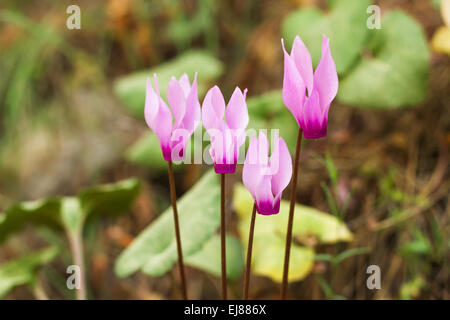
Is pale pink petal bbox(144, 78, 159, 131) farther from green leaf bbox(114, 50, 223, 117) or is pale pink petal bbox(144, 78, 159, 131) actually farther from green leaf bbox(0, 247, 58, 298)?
green leaf bbox(114, 50, 223, 117)

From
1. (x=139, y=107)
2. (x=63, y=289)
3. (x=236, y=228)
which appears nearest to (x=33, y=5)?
(x=139, y=107)

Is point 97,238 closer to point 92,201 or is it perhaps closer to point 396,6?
point 92,201

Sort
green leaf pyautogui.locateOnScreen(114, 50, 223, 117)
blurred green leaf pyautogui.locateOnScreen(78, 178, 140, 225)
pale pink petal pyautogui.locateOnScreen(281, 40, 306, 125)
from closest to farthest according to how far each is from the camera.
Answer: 1. pale pink petal pyautogui.locateOnScreen(281, 40, 306, 125)
2. blurred green leaf pyautogui.locateOnScreen(78, 178, 140, 225)
3. green leaf pyautogui.locateOnScreen(114, 50, 223, 117)

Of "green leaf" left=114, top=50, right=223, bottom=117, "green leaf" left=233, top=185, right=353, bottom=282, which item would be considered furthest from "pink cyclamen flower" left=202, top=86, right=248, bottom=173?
"green leaf" left=114, top=50, right=223, bottom=117

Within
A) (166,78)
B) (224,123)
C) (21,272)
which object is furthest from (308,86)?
(166,78)

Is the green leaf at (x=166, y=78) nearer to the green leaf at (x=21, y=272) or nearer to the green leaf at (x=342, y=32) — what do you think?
the green leaf at (x=342, y=32)

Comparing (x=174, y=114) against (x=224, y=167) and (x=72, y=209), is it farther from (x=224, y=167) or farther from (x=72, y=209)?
(x=72, y=209)
